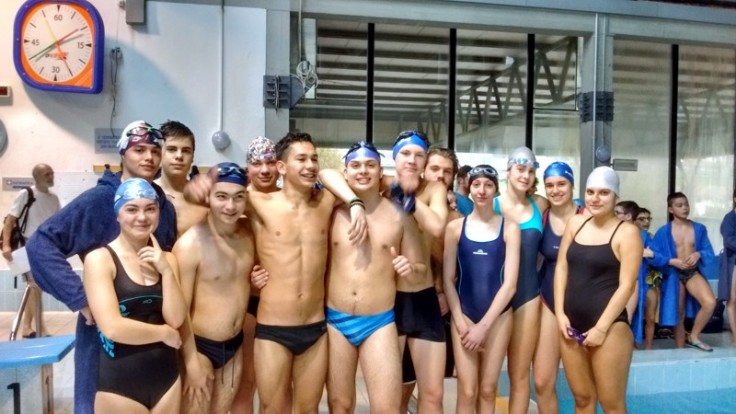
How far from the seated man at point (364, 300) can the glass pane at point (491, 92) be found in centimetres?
721

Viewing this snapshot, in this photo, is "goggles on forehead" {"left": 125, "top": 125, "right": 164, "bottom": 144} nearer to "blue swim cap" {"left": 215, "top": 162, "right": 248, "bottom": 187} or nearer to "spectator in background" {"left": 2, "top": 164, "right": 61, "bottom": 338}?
"blue swim cap" {"left": 215, "top": 162, "right": 248, "bottom": 187}

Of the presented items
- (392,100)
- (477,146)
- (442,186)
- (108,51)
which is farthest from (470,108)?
(442,186)

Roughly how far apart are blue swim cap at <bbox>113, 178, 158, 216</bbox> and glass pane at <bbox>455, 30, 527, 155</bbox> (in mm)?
8115

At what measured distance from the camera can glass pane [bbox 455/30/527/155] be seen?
10.2 metres

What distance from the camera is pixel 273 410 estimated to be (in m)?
3.13

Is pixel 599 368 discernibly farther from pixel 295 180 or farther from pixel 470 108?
pixel 470 108

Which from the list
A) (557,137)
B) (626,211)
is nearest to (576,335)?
(626,211)

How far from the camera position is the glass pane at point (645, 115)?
10516 mm

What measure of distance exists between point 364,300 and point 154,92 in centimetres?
552

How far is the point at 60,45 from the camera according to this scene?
694cm

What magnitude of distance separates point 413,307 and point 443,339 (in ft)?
0.92

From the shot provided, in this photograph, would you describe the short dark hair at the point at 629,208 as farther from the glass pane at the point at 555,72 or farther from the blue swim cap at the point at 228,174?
the blue swim cap at the point at 228,174

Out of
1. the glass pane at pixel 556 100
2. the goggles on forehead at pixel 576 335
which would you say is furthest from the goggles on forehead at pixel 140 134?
the glass pane at pixel 556 100

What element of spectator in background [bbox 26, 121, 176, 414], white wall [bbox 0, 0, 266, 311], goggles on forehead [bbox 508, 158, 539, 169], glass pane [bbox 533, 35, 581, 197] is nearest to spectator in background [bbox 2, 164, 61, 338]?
white wall [bbox 0, 0, 266, 311]
